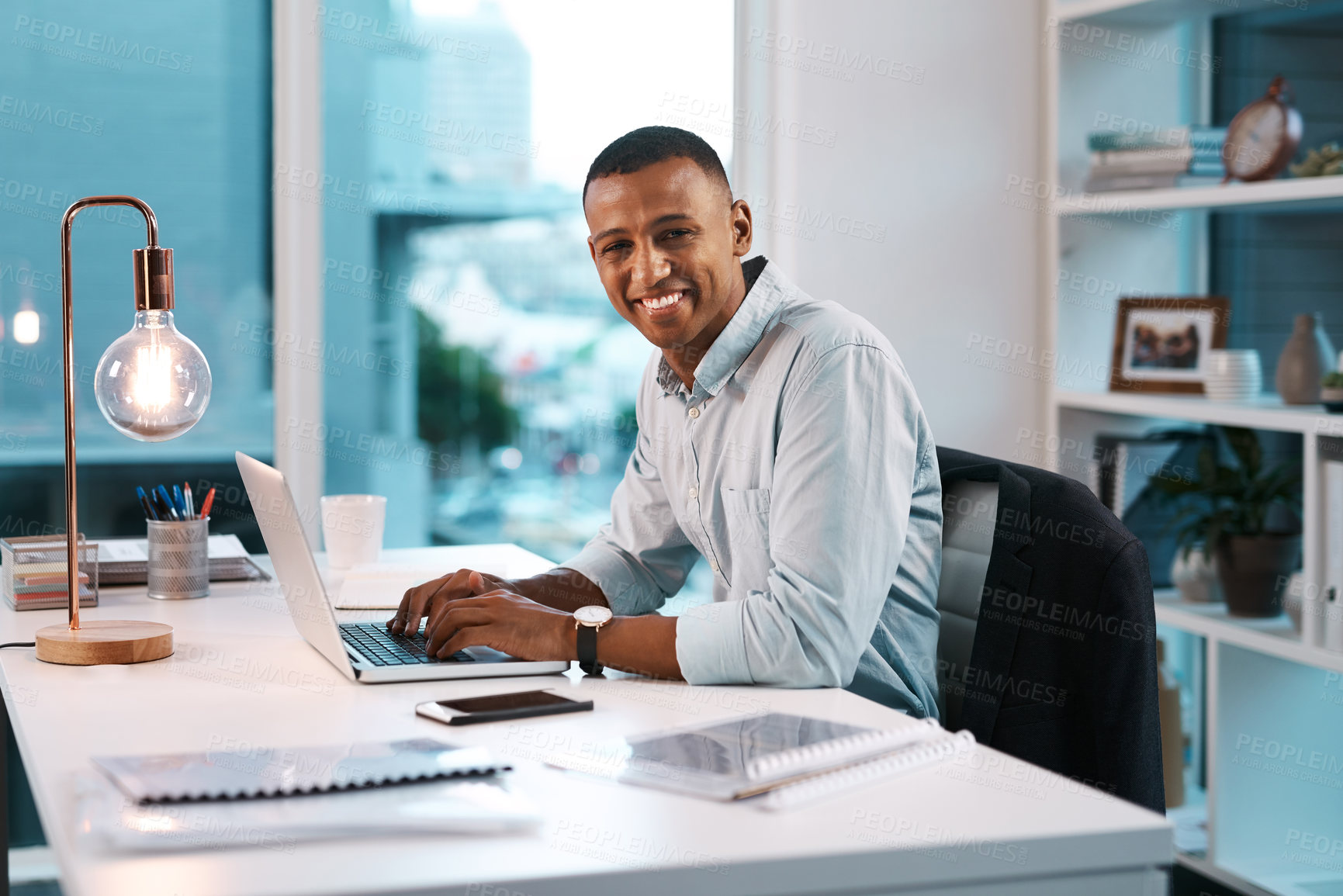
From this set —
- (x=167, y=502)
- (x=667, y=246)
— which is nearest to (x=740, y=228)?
(x=667, y=246)

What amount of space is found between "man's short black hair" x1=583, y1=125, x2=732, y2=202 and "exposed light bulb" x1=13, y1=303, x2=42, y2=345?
1702mm

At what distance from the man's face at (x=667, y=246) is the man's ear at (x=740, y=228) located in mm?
32

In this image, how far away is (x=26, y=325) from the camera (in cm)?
287

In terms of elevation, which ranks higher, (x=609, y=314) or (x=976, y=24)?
(x=976, y=24)

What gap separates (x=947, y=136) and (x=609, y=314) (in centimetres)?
96

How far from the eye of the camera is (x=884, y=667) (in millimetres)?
1576

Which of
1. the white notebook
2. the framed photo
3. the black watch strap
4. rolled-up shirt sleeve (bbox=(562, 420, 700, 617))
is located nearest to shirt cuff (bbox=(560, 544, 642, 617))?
rolled-up shirt sleeve (bbox=(562, 420, 700, 617))

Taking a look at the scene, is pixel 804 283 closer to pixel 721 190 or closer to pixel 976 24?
pixel 976 24

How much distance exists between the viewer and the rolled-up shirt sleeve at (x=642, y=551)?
75.2 inches

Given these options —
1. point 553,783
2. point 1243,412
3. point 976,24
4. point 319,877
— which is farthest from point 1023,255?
point 319,877
